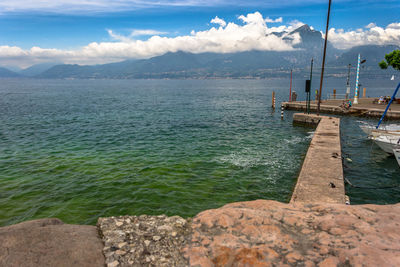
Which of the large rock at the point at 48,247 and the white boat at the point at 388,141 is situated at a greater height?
the large rock at the point at 48,247

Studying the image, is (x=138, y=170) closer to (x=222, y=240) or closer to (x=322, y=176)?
(x=322, y=176)

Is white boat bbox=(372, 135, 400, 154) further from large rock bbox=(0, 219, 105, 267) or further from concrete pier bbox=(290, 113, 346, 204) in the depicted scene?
large rock bbox=(0, 219, 105, 267)

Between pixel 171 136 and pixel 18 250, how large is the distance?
71.1 feet

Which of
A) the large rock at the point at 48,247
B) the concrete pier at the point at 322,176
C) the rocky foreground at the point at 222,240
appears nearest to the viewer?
the large rock at the point at 48,247

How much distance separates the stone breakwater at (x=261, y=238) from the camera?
3932 mm

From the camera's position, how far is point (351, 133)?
26.1m

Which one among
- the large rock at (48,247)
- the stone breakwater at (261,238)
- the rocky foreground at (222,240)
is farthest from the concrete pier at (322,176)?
the large rock at (48,247)

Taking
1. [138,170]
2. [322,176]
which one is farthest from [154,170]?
[322,176]

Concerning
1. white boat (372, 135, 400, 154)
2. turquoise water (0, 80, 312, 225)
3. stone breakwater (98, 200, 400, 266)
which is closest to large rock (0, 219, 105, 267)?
stone breakwater (98, 200, 400, 266)

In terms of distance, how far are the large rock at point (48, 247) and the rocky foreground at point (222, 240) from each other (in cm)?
1

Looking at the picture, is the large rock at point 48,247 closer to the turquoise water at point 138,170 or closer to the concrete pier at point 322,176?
the turquoise water at point 138,170

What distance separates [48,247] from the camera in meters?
3.96

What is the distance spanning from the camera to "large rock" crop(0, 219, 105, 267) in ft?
12.0

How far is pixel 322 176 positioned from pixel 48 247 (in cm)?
1168
